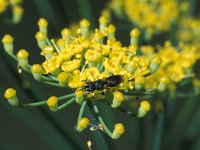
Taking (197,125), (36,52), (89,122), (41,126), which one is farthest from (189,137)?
(36,52)

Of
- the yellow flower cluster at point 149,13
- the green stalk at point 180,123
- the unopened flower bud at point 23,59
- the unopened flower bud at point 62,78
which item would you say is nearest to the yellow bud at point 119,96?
the unopened flower bud at point 62,78

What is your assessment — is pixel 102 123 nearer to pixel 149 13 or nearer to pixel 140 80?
pixel 140 80

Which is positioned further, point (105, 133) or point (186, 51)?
point (186, 51)

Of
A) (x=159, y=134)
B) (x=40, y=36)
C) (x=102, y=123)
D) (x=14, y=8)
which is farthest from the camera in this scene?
(x=14, y=8)

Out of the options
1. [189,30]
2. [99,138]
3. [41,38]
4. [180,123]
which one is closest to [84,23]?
[41,38]

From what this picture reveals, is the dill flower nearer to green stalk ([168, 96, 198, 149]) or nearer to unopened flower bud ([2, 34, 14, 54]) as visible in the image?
unopened flower bud ([2, 34, 14, 54])

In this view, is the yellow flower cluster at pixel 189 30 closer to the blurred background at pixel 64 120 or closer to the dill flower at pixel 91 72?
the blurred background at pixel 64 120

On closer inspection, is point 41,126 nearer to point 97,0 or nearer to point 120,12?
point 120,12
